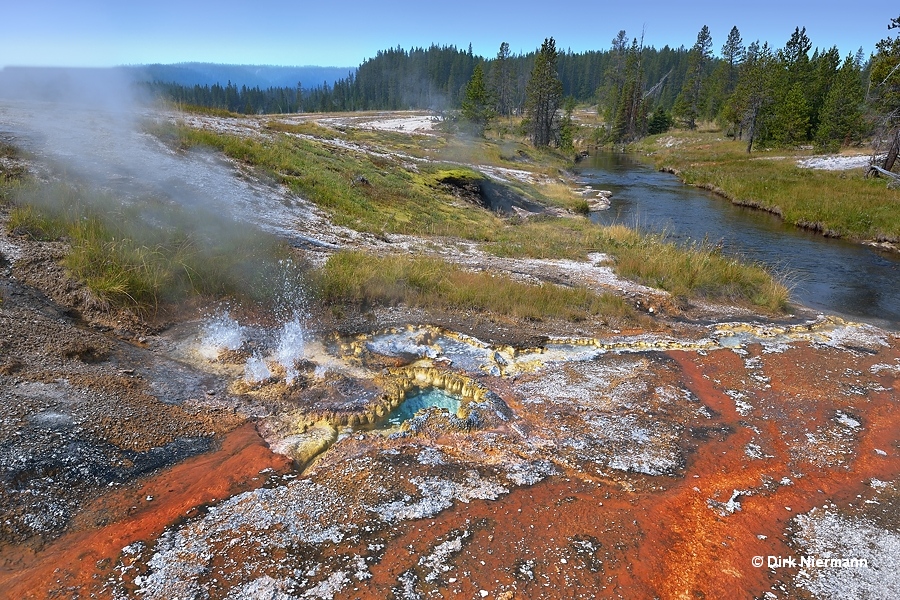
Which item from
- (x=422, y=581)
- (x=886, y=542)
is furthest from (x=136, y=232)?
(x=886, y=542)

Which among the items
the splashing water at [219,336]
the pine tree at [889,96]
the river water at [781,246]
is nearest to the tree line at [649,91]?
the pine tree at [889,96]

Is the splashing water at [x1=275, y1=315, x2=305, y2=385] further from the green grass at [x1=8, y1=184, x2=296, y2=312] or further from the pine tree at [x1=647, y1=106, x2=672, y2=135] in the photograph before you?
the pine tree at [x1=647, y1=106, x2=672, y2=135]

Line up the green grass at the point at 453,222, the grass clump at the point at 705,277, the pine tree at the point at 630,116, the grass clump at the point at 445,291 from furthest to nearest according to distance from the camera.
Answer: the pine tree at the point at 630,116 → the green grass at the point at 453,222 → the grass clump at the point at 705,277 → the grass clump at the point at 445,291

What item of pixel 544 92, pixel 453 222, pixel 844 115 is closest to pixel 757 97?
pixel 844 115

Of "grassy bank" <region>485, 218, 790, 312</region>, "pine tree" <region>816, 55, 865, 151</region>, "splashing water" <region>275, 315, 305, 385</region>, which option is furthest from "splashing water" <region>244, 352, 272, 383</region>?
"pine tree" <region>816, 55, 865, 151</region>

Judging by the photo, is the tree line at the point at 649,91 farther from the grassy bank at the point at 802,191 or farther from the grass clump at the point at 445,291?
the grass clump at the point at 445,291

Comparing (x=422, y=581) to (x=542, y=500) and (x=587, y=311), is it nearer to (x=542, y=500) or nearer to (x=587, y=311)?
(x=542, y=500)

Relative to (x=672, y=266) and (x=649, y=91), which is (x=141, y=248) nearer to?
(x=672, y=266)
